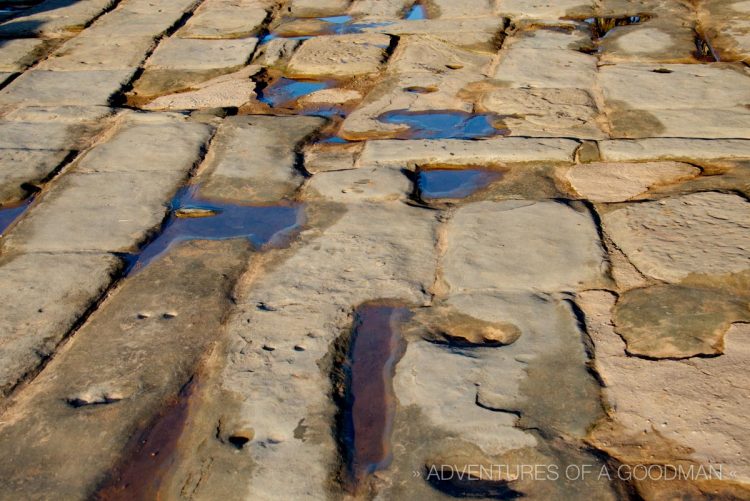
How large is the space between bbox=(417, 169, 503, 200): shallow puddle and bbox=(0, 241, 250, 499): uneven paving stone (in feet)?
2.74

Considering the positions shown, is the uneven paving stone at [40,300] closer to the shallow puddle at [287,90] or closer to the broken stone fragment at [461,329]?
the broken stone fragment at [461,329]

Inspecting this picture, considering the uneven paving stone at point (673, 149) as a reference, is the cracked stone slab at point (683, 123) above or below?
below

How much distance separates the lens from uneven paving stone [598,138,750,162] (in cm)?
334

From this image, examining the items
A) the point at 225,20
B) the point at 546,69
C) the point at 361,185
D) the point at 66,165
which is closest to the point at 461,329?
the point at 361,185

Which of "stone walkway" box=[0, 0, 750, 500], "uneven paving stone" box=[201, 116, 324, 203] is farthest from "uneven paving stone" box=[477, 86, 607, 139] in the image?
"uneven paving stone" box=[201, 116, 324, 203]

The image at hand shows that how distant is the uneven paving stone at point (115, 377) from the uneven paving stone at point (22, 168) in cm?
98

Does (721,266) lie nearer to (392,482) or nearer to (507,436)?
(507,436)

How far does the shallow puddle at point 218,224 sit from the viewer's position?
300 cm

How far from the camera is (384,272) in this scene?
8.93 feet

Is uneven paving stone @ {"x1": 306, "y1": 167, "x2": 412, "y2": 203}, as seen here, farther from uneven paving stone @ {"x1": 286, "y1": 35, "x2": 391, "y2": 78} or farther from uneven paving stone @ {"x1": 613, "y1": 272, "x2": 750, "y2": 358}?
uneven paving stone @ {"x1": 286, "y1": 35, "x2": 391, "y2": 78}

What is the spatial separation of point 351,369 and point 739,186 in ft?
5.50

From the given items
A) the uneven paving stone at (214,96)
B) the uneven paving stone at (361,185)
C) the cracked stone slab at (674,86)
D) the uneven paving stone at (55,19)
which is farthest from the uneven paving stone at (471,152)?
the uneven paving stone at (55,19)

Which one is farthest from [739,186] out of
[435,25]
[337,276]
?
[435,25]

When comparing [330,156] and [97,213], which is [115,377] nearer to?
[97,213]
